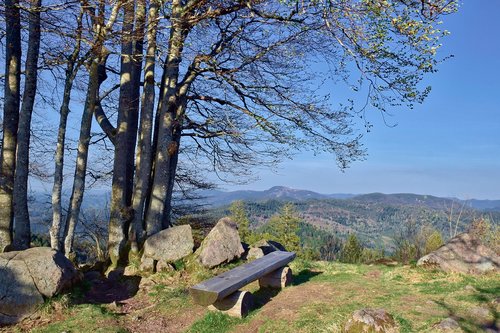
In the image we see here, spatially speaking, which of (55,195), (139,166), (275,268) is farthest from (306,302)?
(55,195)

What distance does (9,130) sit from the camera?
773cm

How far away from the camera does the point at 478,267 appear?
25.6 feet

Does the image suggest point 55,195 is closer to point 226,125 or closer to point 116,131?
point 116,131

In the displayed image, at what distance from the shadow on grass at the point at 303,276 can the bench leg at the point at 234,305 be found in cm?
199

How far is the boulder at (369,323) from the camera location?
4.48m

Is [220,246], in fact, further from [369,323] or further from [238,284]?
[369,323]

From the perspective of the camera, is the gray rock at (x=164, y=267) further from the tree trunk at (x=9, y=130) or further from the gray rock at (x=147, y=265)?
the tree trunk at (x=9, y=130)

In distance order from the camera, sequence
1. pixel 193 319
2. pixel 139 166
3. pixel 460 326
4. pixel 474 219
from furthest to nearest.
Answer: pixel 474 219, pixel 139 166, pixel 193 319, pixel 460 326

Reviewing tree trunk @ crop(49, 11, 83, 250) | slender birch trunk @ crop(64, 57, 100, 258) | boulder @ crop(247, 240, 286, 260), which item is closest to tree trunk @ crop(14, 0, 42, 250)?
tree trunk @ crop(49, 11, 83, 250)

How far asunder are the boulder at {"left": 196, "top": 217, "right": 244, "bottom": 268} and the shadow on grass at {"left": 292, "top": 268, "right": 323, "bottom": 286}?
4.34 ft

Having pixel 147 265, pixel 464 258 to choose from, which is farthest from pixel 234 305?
pixel 464 258

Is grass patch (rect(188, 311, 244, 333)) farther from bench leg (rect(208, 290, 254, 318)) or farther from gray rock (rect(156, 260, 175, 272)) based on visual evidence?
gray rock (rect(156, 260, 175, 272))

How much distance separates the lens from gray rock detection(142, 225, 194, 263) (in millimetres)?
8047

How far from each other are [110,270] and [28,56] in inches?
182
